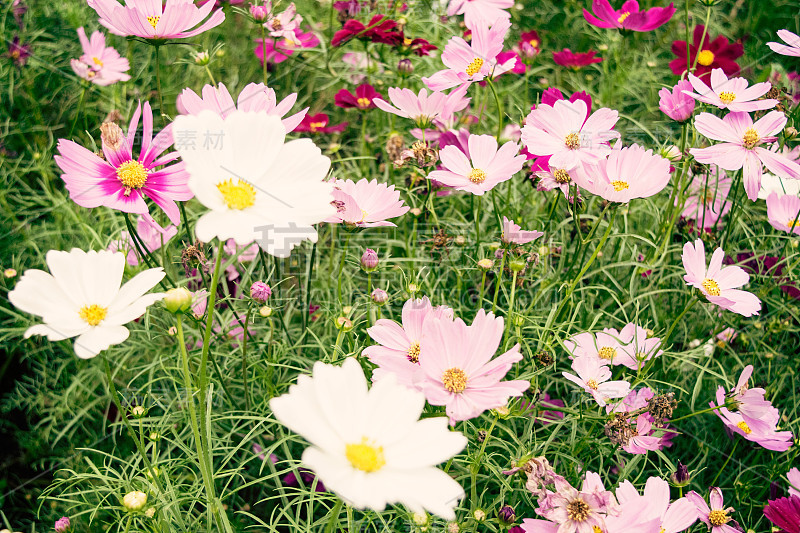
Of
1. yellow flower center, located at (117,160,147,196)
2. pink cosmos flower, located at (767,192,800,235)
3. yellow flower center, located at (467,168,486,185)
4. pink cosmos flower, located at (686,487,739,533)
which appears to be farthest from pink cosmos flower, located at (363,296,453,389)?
pink cosmos flower, located at (767,192,800,235)

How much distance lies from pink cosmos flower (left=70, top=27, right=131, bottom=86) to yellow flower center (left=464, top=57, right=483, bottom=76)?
81 cm

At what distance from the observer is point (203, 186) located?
52 centimetres

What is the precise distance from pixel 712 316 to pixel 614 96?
79 centimetres

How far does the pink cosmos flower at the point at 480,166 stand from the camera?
92cm

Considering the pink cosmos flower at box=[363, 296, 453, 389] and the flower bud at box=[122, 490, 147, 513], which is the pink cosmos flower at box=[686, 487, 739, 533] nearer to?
the pink cosmos flower at box=[363, 296, 453, 389]

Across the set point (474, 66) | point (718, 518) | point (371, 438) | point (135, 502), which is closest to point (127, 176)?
point (135, 502)

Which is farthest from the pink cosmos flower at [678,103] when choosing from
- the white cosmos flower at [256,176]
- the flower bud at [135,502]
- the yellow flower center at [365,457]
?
the flower bud at [135,502]

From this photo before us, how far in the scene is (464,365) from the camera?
0.68 metres

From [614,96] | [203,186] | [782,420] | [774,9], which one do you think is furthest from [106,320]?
[774,9]

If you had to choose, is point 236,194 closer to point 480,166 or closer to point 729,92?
point 480,166

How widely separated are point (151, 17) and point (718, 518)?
1112mm

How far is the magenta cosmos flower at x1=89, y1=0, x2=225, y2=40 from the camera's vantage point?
82 centimetres

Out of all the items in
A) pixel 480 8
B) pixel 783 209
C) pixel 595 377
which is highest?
pixel 480 8

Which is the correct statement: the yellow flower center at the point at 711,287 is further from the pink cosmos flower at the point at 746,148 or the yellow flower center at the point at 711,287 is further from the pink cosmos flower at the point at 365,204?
the pink cosmos flower at the point at 365,204
